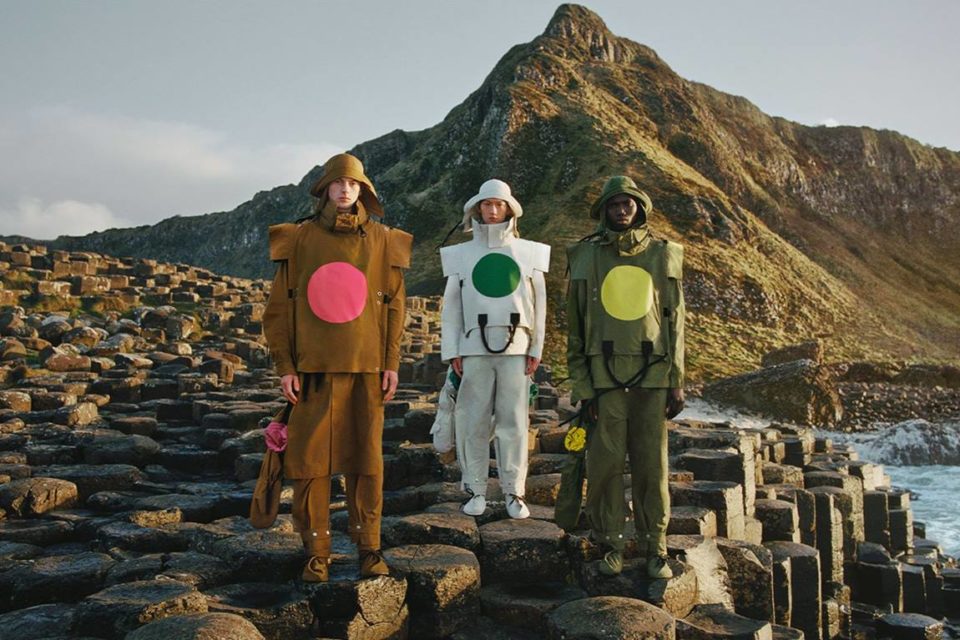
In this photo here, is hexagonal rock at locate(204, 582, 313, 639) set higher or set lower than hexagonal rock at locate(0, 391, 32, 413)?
lower

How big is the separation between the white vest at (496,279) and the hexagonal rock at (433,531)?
137cm

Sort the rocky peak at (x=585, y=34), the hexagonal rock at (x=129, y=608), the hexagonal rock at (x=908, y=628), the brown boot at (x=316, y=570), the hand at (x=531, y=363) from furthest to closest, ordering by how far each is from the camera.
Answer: the rocky peak at (x=585, y=34)
the hexagonal rock at (x=908, y=628)
the hand at (x=531, y=363)
the brown boot at (x=316, y=570)
the hexagonal rock at (x=129, y=608)

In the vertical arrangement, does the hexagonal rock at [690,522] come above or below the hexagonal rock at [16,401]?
below

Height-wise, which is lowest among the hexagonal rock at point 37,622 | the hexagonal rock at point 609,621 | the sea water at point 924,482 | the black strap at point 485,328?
the sea water at point 924,482

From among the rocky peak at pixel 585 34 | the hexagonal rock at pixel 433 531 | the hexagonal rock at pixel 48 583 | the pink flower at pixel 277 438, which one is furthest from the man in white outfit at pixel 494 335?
the rocky peak at pixel 585 34

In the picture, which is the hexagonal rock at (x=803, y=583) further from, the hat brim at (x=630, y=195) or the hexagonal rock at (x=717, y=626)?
the hat brim at (x=630, y=195)

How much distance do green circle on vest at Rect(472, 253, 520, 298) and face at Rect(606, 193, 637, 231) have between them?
0.98 metres

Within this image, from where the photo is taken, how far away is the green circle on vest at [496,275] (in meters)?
6.05

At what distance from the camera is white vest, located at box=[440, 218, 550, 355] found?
5.98m

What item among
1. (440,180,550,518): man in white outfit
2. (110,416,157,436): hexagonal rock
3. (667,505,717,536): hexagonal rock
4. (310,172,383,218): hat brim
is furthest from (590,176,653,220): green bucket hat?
(110,416,157,436): hexagonal rock

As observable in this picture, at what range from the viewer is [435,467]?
27.3 feet

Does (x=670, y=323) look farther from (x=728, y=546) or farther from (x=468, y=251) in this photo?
(x=728, y=546)

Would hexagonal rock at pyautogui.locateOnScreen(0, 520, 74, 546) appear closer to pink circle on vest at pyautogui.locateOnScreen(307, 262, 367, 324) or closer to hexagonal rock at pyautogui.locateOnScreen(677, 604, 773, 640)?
pink circle on vest at pyautogui.locateOnScreen(307, 262, 367, 324)

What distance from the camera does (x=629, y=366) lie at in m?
5.30
